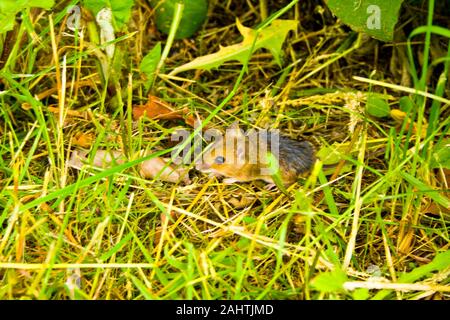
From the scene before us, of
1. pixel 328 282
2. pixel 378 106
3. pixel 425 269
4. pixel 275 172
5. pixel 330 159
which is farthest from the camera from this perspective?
Result: pixel 378 106

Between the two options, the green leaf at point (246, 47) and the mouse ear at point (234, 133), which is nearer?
the mouse ear at point (234, 133)

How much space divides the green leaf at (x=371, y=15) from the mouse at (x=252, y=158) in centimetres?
45

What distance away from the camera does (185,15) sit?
265cm

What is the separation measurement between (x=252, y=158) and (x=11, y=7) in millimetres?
892

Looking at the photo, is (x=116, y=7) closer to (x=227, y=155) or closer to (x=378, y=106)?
(x=227, y=155)

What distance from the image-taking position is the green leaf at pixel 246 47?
2.44 metres

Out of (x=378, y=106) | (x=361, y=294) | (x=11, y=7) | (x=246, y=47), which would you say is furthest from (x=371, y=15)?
(x=11, y=7)

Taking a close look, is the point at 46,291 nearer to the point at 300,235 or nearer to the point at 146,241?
the point at 146,241

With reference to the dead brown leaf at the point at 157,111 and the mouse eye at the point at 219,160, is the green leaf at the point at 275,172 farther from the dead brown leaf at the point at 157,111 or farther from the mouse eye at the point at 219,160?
the dead brown leaf at the point at 157,111

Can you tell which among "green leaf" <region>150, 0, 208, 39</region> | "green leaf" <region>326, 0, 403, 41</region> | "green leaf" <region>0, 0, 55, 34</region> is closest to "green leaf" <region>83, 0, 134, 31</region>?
"green leaf" <region>0, 0, 55, 34</region>

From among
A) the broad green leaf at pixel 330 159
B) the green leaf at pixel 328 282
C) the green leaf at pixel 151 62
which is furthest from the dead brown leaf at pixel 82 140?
the green leaf at pixel 328 282

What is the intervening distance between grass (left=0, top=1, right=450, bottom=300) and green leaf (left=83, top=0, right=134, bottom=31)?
74 millimetres

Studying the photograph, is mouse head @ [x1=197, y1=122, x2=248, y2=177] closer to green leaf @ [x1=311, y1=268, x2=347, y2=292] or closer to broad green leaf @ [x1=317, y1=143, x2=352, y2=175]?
broad green leaf @ [x1=317, y1=143, x2=352, y2=175]
